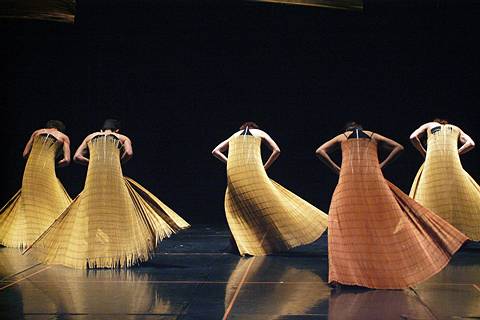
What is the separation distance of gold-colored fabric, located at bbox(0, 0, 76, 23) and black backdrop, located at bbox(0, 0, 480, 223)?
25.1 feet

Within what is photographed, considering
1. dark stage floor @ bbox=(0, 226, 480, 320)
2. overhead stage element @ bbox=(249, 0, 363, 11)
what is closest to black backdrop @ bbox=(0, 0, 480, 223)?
dark stage floor @ bbox=(0, 226, 480, 320)

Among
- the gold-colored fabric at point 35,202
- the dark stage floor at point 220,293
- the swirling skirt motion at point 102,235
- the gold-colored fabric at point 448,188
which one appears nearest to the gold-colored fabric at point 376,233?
the dark stage floor at point 220,293

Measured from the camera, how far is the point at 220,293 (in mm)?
4301

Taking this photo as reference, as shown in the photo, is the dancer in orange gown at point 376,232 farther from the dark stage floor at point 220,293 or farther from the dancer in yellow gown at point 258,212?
the dancer in yellow gown at point 258,212

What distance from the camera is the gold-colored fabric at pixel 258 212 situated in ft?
21.0

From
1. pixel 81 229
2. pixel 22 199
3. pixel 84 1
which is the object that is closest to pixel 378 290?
pixel 81 229

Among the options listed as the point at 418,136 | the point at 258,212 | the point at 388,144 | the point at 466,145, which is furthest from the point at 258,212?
the point at 466,145

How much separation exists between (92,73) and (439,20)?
14.9 ft

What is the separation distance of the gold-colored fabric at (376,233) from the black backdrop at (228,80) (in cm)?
497

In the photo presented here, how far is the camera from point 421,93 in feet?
31.6

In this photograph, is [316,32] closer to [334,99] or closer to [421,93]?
[334,99]

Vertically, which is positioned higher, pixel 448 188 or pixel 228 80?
pixel 228 80

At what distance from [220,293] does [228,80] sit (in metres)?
5.86

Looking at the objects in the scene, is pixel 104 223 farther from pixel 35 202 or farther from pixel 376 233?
pixel 376 233
